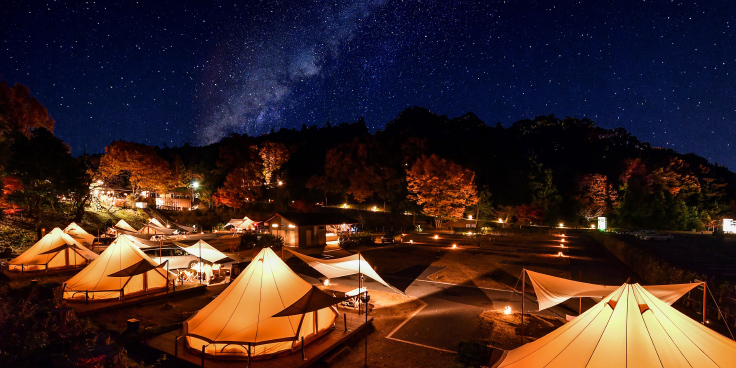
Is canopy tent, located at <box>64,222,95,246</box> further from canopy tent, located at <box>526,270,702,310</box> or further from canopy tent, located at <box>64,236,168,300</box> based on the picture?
canopy tent, located at <box>526,270,702,310</box>

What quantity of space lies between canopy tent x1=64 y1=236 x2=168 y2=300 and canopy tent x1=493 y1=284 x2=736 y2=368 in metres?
11.7

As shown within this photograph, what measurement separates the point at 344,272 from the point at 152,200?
54322mm

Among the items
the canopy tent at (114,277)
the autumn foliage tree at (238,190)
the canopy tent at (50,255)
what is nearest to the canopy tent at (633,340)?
the canopy tent at (114,277)

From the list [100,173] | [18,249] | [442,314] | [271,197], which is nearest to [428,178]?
[271,197]

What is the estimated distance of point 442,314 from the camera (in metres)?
12.0

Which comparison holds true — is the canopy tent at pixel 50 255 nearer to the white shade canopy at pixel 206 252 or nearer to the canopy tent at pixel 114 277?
the canopy tent at pixel 114 277

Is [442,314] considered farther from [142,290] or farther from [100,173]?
[100,173]

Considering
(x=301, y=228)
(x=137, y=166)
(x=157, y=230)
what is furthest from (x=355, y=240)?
(x=137, y=166)

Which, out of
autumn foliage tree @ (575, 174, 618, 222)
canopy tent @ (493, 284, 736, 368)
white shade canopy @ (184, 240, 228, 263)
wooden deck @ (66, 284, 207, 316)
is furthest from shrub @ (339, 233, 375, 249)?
autumn foliage tree @ (575, 174, 618, 222)

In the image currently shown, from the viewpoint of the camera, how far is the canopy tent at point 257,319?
7.92 m

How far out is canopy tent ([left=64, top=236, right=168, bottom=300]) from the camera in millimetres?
11680

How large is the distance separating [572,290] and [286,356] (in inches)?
268

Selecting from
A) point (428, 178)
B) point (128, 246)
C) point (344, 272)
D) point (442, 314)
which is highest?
point (428, 178)

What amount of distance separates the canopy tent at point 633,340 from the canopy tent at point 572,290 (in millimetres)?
2879
